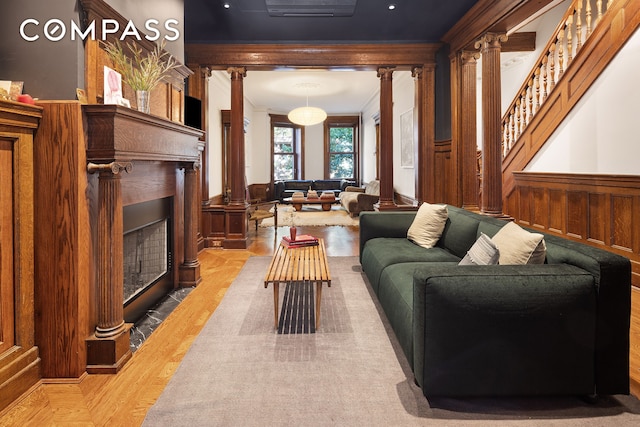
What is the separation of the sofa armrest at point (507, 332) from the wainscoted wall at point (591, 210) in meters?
0.84

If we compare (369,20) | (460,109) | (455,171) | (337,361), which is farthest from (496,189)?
(337,361)

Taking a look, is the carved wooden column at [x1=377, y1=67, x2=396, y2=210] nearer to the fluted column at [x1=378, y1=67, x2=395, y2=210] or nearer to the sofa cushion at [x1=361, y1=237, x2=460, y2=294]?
the fluted column at [x1=378, y1=67, x2=395, y2=210]

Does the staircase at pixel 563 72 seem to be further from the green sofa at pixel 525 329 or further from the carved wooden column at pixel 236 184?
the carved wooden column at pixel 236 184

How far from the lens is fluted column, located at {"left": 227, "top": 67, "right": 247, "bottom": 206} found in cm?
603

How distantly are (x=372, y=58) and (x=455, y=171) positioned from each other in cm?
200

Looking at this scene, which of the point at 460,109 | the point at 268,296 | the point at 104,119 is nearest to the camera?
the point at 104,119

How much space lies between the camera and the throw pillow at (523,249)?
2172 mm

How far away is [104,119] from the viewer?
2.25 meters

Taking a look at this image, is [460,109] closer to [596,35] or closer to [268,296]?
[596,35]

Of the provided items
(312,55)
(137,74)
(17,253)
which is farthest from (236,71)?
(17,253)

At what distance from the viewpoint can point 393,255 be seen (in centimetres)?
338

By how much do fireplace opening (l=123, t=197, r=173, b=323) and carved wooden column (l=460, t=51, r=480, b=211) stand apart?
3.60 metres

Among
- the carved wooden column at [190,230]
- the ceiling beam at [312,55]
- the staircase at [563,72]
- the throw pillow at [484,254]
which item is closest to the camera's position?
the throw pillow at [484,254]

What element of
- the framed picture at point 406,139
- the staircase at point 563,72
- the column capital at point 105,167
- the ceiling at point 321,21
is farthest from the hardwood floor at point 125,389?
the framed picture at point 406,139
